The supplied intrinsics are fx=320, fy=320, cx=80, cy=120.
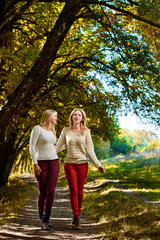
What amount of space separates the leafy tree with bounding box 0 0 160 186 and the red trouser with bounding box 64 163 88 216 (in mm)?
1915

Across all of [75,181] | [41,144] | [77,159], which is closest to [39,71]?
[41,144]

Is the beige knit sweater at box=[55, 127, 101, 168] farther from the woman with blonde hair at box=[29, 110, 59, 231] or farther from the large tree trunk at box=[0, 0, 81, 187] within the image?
the large tree trunk at box=[0, 0, 81, 187]

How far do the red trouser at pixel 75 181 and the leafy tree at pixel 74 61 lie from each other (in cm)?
191

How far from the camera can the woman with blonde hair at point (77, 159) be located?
19.7ft

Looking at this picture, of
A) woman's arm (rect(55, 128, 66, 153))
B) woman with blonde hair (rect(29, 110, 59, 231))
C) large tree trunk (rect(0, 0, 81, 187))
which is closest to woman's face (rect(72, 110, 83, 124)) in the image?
woman's arm (rect(55, 128, 66, 153))

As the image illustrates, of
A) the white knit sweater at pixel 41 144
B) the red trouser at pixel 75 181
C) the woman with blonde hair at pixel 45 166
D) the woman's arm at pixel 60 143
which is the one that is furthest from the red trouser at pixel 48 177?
the woman's arm at pixel 60 143

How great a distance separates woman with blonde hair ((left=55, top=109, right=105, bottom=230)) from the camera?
5992mm

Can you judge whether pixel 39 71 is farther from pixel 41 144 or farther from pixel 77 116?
pixel 41 144

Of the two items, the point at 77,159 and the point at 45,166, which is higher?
the point at 77,159

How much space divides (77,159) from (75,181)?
1.36ft

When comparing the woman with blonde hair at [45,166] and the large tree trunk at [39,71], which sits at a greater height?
the large tree trunk at [39,71]

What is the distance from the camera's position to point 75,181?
602 centimetres

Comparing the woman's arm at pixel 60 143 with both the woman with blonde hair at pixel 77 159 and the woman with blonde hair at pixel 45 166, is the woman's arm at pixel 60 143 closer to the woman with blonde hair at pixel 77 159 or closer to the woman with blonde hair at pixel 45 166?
the woman with blonde hair at pixel 77 159

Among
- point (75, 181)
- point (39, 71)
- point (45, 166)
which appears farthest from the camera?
point (39, 71)
